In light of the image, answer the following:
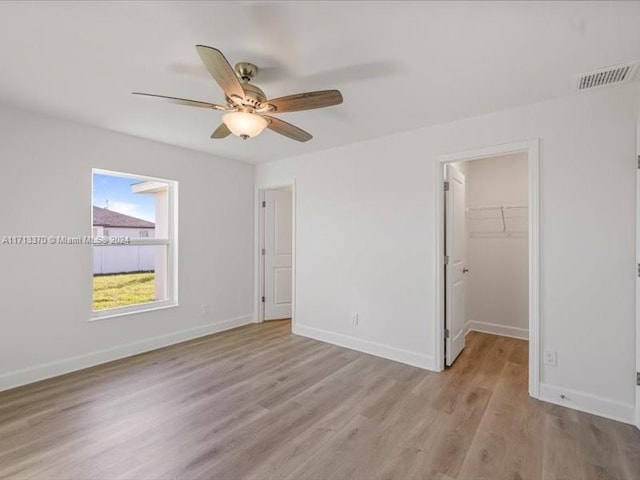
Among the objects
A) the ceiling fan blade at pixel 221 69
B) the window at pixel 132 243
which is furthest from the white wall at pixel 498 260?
the window at pixel 132 243

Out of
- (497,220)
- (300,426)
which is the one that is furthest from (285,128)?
(497,220)

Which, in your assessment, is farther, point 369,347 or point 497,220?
point 497,220

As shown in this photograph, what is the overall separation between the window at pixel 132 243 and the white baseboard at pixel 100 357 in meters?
0.39

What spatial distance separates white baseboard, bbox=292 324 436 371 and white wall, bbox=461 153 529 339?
1630mm

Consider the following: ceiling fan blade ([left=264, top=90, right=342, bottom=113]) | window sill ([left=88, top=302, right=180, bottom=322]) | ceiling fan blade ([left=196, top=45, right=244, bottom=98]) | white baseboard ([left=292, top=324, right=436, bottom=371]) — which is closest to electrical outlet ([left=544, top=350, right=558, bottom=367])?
white baseboard ([left=292, top=324, right=436, bottom=371])

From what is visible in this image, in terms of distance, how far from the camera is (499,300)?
4.25 metres

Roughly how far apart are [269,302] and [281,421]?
2798 mm

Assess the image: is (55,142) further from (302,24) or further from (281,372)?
(281,372)

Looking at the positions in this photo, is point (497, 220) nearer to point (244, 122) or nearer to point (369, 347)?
point (369, 347)

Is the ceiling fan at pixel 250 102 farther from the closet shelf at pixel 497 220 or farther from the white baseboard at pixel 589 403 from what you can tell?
the closet shelf at pixel 497 220

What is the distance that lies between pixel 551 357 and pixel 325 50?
2827 mm

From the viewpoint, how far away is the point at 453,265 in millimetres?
3281

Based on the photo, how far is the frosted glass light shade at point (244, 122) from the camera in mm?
2004

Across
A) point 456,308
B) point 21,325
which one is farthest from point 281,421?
point 21,325
